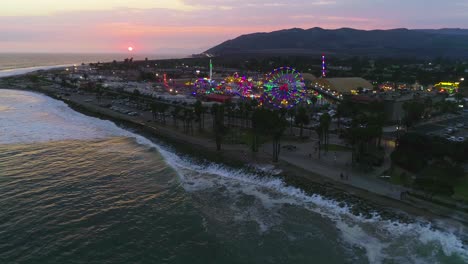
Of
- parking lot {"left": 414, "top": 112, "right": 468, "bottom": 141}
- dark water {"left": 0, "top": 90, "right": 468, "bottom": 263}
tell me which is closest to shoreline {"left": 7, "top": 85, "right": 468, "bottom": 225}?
dark water {"left": 0, "top": 90, "right": 468, "bottom": 263}

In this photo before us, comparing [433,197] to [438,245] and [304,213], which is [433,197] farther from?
[304,213]

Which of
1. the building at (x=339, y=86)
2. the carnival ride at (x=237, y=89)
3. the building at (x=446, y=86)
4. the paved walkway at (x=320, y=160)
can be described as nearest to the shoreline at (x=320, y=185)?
the paved walkway at (x=320, y=160)

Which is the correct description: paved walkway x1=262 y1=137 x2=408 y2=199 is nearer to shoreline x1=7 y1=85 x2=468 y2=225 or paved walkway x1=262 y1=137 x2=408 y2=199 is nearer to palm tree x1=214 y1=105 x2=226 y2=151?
shoreline x1=7 y1=85 x2=468 y2=225

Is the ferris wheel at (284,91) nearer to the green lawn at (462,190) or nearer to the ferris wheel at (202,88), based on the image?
the ferris wheel at (202,88)

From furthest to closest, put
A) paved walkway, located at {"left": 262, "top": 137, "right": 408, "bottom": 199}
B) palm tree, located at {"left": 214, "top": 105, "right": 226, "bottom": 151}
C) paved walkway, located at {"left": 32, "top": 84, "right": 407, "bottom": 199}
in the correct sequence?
palm tree, located at {"left": 214, "top": 105, "right": 226, "bottom": 151} < paved walkway, located at {"left": 32, "top": 84, "right": 407, "bottom": 199} < paved walkway, located at {"left": 262, "top": 137, "right": 408, "bottom": 199}

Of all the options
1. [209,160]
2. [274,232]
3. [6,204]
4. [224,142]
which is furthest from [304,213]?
[6,204]

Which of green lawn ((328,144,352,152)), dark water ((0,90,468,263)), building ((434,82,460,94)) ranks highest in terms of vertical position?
building ((434,82,460,94))

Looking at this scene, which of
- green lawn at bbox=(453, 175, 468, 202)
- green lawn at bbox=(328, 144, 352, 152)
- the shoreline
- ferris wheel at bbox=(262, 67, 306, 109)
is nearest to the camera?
the shoreline

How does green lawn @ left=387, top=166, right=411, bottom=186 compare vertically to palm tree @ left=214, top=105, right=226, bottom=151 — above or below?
below

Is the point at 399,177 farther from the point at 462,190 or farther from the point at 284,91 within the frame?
the point at 284,91
